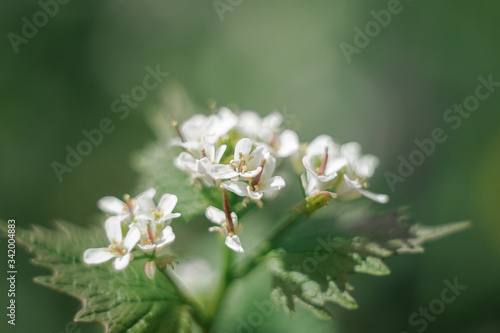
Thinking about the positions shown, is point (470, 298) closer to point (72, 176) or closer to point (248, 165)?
point (248, 165)

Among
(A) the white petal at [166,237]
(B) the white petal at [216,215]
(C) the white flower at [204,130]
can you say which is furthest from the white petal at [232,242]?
(C) the white flower at [204,130]

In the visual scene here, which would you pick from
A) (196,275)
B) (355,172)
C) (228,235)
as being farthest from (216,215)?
(196,275)

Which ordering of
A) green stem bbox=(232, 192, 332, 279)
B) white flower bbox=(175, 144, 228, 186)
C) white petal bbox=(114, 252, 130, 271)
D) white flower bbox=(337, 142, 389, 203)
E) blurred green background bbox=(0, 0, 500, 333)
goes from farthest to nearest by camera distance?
blurred green background bbox=(0, 0, 500, 333) < white flower bbox=(337, 142, 389, 203) < green stem bbox=(232, 192, 332, 279) < white flower bbox=(175, 144, 228, 186) < white petal bbox=(114, 252, 130, 271)

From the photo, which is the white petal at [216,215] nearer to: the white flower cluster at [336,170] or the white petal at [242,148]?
the white petal at [242,148]

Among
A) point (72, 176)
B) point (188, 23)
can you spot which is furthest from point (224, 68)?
point (72, 176)

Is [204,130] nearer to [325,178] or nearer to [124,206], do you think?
[124,206]

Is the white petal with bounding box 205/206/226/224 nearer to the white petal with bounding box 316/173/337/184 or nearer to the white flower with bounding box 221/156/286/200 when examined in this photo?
the white flower with bounding box 221/156/286/200

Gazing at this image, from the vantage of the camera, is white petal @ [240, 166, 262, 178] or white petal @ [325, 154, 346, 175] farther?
white petal @ [325, 154, 346, 175]

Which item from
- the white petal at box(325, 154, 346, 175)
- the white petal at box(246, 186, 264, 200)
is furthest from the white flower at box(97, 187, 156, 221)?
the white petal at box(325, 154, 346, 175)
